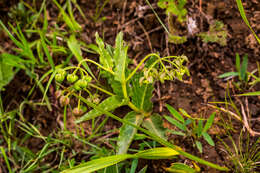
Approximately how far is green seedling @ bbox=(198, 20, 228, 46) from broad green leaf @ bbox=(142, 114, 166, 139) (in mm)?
796

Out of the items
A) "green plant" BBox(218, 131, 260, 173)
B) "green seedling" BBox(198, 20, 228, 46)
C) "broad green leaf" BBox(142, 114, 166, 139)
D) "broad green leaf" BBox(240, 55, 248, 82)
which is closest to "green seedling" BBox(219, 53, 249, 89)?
"broad green leaf" BBox(240, 55, 248, 82)

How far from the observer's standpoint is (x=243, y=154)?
175 cm

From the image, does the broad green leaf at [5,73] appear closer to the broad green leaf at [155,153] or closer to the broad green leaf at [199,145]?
the broad green leaf at [155,153]

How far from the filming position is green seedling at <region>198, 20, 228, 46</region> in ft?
6.70

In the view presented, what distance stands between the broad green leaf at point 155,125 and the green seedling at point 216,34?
0.80 m

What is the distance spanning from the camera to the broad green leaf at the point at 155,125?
179 cm

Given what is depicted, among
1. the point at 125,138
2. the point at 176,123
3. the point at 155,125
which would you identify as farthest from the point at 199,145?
the point at 125,138

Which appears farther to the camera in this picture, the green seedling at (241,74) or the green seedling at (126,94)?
the green seedling at (241,74)

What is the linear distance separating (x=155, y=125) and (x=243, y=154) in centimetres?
67

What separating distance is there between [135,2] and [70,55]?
807mm

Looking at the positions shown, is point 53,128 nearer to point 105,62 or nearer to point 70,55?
point 70,55

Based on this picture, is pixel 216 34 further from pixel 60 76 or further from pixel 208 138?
pixel 60 76

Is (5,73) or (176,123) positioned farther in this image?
(5,73)

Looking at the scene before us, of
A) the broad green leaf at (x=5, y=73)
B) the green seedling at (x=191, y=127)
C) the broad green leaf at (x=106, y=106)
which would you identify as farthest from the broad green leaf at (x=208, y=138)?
the broad green leaf at (x=5, y=73)
